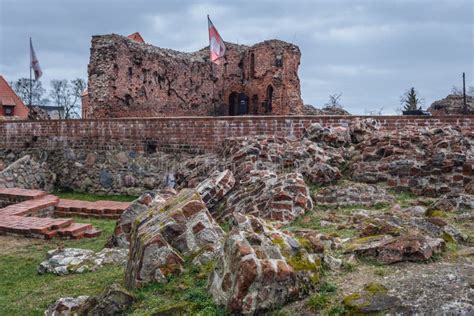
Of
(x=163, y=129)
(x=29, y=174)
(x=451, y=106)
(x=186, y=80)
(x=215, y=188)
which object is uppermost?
(x=186, y=80)

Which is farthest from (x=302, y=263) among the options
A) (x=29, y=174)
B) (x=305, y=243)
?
(x=29, y=174)

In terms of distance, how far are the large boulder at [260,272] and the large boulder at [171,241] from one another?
60 centimetres

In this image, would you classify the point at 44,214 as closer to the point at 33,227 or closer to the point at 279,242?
the point at 33,227

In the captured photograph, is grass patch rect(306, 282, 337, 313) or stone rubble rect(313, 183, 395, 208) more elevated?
stone rubble rect(313, 183, 395, 208)

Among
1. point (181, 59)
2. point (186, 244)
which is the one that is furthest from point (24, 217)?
point (181, 59)

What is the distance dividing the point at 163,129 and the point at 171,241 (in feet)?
28.7

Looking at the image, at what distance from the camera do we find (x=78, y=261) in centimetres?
624

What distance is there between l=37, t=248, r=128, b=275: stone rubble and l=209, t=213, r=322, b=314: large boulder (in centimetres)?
292

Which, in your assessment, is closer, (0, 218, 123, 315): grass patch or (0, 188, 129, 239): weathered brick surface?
(0, 218, 123, 315): grass patch

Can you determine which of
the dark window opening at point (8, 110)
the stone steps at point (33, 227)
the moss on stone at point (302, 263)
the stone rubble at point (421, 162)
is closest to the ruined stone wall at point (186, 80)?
the stone steps at point (33, 227)

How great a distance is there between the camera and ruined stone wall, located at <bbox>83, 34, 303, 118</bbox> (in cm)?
1723

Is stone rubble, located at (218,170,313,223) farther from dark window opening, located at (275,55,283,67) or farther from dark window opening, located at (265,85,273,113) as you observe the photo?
dark window opening, located at (265,85,273,113)

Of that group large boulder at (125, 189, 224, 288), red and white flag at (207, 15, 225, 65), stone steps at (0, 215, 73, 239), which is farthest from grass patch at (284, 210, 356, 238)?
red and white flag at (207, 15, 225, 65)

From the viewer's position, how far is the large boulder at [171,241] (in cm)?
410
